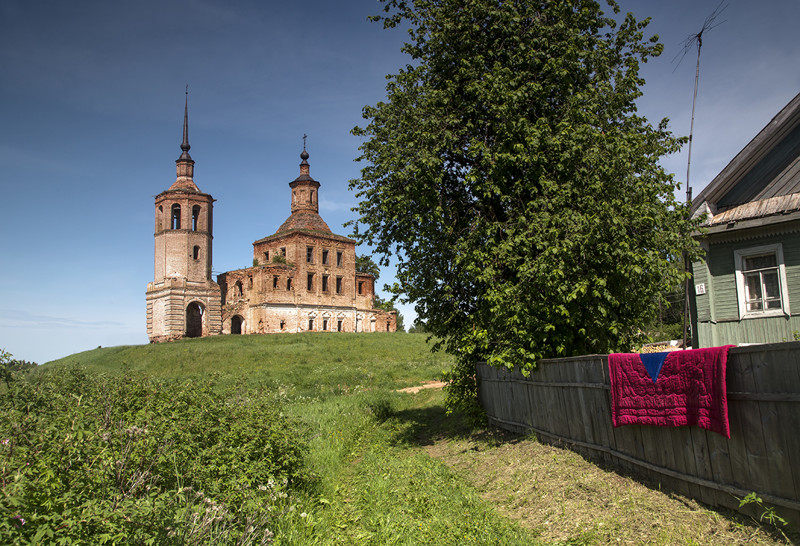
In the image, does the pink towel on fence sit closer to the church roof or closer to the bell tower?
the bell tower

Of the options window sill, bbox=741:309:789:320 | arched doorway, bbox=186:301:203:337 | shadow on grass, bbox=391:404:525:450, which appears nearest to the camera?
shadow on grass, bbox=391:404:525:450

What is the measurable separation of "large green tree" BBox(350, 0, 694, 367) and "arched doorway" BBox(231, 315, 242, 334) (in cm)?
4674

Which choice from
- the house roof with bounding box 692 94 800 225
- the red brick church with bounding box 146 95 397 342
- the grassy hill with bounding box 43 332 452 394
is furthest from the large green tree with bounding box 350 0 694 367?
the red brick church with bounding box 146 95 397 342

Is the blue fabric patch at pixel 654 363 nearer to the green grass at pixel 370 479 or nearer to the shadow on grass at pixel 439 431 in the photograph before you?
the green grass at pixel 370 479

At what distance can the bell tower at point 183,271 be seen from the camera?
168 ft

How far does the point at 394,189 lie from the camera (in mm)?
11578

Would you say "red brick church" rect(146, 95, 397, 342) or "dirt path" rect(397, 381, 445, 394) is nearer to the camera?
"dirt path" rect(397, 381, 445, 394)

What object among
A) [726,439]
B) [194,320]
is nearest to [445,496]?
[726,439]

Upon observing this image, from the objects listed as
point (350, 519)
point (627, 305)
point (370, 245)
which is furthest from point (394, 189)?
point (350, 519)

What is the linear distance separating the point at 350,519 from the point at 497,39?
949 cm

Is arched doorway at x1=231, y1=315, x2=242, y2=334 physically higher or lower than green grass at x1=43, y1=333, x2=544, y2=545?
higher

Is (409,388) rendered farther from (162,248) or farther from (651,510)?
(162,248)

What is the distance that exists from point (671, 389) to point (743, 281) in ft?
27.0

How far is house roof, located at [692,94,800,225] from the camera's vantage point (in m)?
12.2
